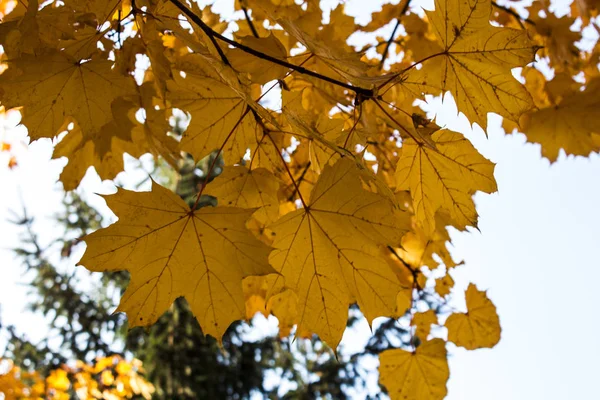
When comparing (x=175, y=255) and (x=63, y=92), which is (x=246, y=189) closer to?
(x=175, y=255)

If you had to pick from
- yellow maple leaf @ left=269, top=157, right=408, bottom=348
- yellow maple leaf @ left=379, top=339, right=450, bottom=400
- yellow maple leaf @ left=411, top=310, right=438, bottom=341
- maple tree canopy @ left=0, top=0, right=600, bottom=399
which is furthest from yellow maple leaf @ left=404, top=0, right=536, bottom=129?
yellow maple leaf @ left=411, top=310, right=438, bottom=341

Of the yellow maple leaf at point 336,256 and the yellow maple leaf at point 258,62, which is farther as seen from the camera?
the yellow maple leaf at point 258,62

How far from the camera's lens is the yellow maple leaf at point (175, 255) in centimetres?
105

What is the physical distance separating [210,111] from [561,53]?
1.83 metres

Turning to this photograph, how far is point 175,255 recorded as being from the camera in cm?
110

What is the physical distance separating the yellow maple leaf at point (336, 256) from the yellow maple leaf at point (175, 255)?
4.3 inches

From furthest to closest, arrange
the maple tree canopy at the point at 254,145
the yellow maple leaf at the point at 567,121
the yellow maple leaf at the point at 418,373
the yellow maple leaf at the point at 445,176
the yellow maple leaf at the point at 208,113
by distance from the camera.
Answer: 1. the yellow maple leaf at the point at 567,121
2. the yellow maple leaf at the point at 418,373
3. the yellow maple leaf at the point at 208,113
4. the yellow maple leaf at the point at 445,176
5. the maple tree canopy at the point at 254,145

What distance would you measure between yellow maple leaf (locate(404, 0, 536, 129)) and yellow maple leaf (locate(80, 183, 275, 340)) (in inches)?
21.5

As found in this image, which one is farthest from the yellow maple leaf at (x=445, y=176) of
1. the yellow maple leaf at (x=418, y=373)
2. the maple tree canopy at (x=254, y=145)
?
the yellow maple leaf at (x=418, y=373)

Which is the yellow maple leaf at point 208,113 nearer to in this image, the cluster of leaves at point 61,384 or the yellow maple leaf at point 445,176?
the yellow maple leaf at point 445,176

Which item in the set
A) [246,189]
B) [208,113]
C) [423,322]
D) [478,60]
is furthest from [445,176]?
[423,322]

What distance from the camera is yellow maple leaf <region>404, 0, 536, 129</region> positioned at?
3.53 feet

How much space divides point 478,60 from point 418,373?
1.06 metres

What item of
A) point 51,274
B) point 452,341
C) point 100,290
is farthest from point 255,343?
point 452,341
